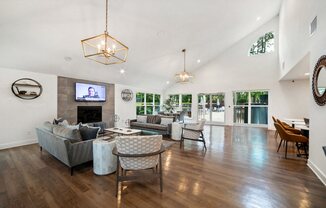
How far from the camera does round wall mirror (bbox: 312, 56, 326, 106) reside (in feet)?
8.28

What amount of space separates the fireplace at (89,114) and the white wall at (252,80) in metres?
5.84

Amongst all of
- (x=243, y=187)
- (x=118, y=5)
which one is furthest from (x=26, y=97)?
(x=243, y=187)

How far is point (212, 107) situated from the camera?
9.09m

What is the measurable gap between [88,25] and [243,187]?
15.7ft

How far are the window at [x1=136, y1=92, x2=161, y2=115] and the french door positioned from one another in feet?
9.82

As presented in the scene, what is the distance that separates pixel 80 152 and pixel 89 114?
400cm

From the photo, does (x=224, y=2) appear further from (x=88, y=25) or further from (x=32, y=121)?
(x=32, y=121)

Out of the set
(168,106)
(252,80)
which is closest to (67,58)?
(168,106)

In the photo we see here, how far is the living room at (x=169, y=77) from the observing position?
222 centimetres

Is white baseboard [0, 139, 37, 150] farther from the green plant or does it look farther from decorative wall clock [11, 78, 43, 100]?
the green plant

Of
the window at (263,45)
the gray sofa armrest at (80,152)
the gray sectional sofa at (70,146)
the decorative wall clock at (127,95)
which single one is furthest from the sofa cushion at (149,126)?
the window at (263,45)

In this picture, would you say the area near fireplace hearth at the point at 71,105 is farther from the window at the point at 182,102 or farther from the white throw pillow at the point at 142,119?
the window at the point at 182,102

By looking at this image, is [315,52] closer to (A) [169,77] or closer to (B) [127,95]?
(A) [169,77]

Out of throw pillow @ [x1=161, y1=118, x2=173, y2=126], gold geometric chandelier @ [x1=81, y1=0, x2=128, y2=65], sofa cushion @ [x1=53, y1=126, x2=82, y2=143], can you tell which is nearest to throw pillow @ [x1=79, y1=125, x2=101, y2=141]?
sofa cushion @ [x1=53, y1=126, x2=82, y2=143]
